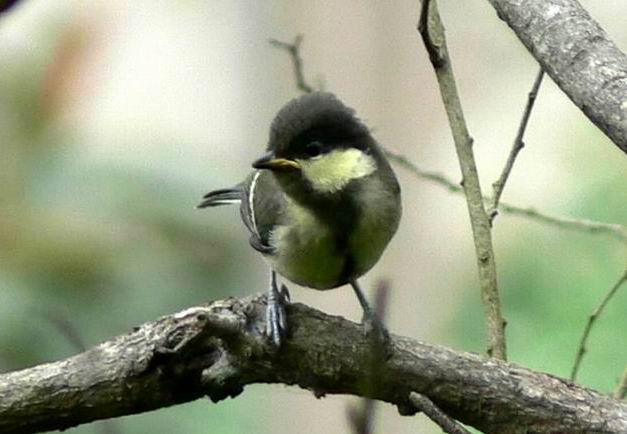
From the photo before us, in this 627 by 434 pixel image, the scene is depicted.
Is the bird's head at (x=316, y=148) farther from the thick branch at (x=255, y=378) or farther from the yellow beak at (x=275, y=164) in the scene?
the thick branch at (x=255, y=378)

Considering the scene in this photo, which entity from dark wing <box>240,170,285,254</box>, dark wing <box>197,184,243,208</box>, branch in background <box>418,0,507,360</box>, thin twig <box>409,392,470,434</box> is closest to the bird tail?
dark wing <box>197,184,243,208</box>

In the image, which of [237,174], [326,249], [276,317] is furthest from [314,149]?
[237,174]

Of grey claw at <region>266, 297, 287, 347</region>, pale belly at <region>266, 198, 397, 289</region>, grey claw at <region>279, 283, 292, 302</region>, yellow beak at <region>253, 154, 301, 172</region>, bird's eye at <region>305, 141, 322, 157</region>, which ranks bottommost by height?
grey claw at <region>266, 297, 287, 347</region>

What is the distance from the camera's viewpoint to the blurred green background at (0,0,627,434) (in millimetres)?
2291

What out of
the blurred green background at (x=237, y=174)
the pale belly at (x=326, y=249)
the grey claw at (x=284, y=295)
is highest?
the blurred green background at (x=237, y=174)

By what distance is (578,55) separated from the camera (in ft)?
3.92

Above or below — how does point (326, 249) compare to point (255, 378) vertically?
above

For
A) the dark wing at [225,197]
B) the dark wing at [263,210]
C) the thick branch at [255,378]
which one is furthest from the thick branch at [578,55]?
the dark wing at [225,197]

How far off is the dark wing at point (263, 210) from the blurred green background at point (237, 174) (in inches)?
9.5

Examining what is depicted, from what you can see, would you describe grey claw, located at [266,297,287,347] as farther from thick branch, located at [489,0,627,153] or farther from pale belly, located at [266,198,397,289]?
thick branch, located at [489,0,627,153]

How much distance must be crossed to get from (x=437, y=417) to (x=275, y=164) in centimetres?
43

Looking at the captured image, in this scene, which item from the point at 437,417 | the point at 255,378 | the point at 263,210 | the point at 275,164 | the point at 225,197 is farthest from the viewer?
the point at 225,197

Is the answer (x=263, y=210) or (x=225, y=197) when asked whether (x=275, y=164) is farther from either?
(x=225, y=197)

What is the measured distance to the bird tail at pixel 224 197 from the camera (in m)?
1.79
